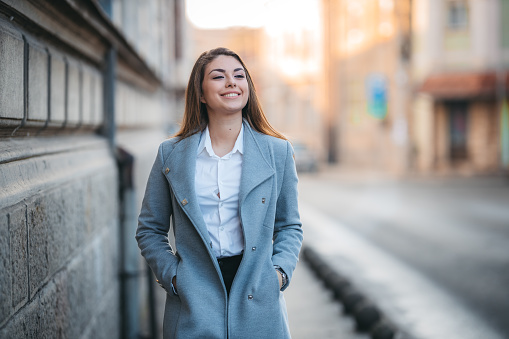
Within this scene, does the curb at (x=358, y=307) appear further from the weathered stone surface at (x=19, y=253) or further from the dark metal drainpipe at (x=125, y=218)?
the weathered stone surface at (x=19, y=253)

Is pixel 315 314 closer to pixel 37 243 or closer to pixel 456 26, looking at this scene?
pixel 37 243

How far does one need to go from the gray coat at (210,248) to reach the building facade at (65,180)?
1.59 ft

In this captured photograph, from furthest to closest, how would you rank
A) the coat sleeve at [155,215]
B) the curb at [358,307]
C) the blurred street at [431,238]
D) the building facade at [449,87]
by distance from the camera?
1. the building facade at [449,87]
2. the blurred street at [431,238]
3. the curb at [358,307]
4. the coat sleeve at [155,215]

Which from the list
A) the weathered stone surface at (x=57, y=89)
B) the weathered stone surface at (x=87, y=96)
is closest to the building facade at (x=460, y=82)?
the weathered stone surface at (x=87, y=96)

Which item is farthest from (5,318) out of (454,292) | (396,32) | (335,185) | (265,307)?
(396,32)

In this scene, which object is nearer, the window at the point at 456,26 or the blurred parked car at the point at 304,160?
the window at the point at 456,26

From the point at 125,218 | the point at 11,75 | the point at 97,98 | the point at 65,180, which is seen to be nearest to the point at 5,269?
the point at 11,75

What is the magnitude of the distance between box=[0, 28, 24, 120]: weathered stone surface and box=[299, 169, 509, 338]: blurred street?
438 cm

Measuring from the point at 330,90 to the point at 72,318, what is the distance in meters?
34.9

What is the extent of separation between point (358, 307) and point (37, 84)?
141 inches

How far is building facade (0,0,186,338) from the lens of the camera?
Result: 85.7 inches

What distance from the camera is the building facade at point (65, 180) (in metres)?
2.18

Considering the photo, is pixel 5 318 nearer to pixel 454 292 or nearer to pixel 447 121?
pixel 454 292

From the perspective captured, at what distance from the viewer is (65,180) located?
288 cm
